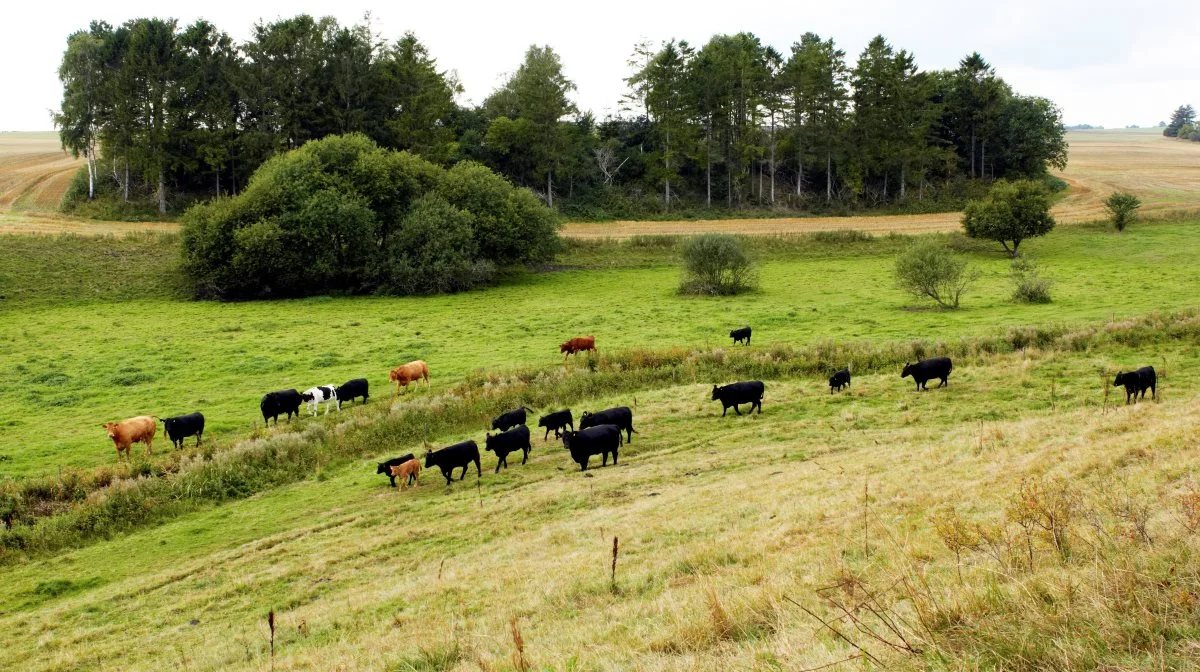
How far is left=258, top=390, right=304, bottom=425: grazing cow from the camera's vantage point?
86.8ft

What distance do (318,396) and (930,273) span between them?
3438 centimetres

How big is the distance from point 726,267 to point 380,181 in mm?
28534

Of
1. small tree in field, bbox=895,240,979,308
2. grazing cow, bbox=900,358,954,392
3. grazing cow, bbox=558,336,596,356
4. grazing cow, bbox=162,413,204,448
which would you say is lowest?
grazing cow, bbox=162,413,204,448

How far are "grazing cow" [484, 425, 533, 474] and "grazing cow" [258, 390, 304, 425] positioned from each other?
9.97m

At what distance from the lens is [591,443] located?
19688mm

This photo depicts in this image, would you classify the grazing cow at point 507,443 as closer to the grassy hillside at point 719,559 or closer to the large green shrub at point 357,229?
the grassy hillside at point 719,559

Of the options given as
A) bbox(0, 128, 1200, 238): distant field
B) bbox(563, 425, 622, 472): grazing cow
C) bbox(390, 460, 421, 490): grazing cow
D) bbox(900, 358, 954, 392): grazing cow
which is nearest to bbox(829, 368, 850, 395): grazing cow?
bbox(900, 358, 954, 392): grazing cow

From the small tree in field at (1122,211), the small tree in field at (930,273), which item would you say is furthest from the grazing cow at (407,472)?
the small tree in field at (1122,211)

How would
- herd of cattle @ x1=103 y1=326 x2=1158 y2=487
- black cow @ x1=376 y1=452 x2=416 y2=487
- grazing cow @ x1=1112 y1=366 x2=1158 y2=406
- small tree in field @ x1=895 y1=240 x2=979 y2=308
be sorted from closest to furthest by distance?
herd of cattle @ x1=103 y1=326 x2=1158 y2=487 < black cow @ x1=376 y1=452 x2=416 y2=487 < grazing cow @ x1=1112 y1=366 x2=1158 y2=406 < small tree in field @ x1=895 y1=240 x2=979 y2=308

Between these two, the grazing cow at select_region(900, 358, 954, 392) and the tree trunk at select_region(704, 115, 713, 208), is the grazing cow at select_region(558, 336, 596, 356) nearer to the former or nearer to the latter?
the grazing cow at select_region(900, 358, 954, 392)

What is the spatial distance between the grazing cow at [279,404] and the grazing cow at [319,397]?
31cm

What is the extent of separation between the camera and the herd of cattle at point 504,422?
19812 mm

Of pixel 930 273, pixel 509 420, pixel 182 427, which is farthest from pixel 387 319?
pixel 930 273

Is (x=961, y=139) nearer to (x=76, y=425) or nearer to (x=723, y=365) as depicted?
(x=723, y=365)
